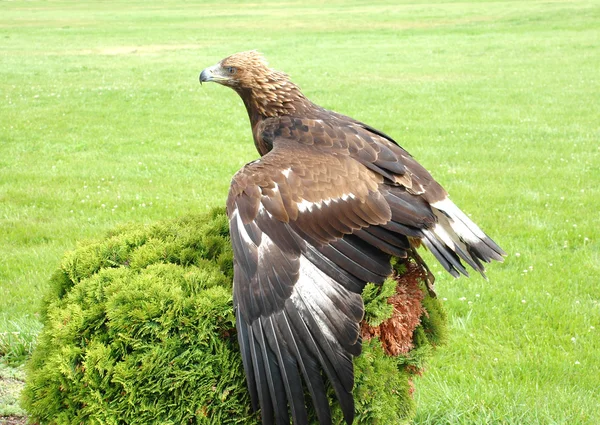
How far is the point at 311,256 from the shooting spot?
3.45 metres

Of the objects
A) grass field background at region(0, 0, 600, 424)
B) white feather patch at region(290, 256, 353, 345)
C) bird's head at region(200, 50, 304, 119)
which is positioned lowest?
grass field background at region(0, 0, 600, 424)

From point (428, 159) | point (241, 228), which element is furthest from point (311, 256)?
point (428, 159)

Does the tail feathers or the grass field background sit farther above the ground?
the tail feathers

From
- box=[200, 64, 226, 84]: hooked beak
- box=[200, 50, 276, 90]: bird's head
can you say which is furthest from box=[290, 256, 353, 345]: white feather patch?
box=[200, 64, 226, 84]: hooked beak

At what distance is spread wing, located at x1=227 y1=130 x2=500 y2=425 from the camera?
Answer: 3131 millimetres

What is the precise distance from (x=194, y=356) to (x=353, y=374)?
72 centimetres

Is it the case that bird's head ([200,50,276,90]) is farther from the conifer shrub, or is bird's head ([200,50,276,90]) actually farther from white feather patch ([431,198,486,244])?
the conifer shrub

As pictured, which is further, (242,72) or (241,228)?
(242,72)

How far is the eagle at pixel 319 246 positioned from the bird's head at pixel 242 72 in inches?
36.8

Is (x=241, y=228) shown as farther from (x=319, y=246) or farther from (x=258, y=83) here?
(x=258, y=83)

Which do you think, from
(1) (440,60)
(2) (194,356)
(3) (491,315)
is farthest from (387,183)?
(1) (440,60)

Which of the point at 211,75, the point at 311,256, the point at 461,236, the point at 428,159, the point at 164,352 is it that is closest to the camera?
the point at 164,352

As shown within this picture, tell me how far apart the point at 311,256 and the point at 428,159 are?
8.04 metres

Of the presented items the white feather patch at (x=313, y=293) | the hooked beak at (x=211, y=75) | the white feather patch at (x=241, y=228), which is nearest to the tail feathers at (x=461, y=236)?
the white feather patch at (x=313, y=293)
